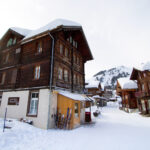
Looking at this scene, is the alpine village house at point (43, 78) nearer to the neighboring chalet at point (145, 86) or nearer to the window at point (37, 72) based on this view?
the window at point (37, 72)

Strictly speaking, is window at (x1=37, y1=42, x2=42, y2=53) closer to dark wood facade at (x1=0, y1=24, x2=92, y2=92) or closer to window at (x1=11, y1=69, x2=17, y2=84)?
dark wood facade at (x1=0, y1=24, x2=92, y2=92)

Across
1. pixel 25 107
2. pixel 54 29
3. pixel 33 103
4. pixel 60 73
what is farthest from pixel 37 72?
pixel 54 29

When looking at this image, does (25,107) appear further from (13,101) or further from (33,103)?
(13,101)

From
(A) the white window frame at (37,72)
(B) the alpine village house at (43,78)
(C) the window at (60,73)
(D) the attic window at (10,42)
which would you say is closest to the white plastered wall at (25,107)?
(B) the alpine village house at (43,78)

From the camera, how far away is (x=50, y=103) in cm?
971

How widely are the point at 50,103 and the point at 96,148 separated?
541cm

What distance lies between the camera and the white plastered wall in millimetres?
9531

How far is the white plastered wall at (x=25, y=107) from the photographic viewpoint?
953 centimetres

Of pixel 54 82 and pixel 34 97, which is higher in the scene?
pixel 54 82

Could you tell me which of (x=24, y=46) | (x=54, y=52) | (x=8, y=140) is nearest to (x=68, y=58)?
(x=54, y=52)

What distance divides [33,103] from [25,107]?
0.95m

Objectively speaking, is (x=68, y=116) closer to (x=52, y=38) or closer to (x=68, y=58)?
(x=68, y=58)

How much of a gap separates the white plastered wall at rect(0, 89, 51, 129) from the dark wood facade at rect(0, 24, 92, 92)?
70cm

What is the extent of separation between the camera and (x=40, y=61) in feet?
37.6
